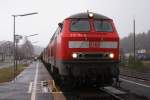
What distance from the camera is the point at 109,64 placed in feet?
52.3

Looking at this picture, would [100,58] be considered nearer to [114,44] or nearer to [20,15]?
[114,44]

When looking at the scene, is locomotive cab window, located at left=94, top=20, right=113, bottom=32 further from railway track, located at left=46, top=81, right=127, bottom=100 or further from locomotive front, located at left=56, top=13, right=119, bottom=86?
railway track, located at left=46, top=81, right=127, bottom=100

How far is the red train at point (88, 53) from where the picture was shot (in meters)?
15.8

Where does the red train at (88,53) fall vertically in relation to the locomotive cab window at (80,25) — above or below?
below

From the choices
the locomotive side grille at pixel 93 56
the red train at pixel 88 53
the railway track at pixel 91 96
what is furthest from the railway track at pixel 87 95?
the locomotive side grille at pixel 93 56

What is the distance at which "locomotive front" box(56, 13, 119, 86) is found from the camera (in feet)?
51.9

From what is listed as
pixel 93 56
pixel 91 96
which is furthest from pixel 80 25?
pixel 91 96

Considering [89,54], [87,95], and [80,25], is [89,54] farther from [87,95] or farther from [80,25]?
[87,95]

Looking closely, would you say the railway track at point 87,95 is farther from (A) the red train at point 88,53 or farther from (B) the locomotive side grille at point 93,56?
(B) the locomotive side grille at point 93,56

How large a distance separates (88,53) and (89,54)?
0.06 meters

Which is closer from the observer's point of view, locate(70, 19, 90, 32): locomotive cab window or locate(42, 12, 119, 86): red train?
locate(42, 12, 119, 86): red train

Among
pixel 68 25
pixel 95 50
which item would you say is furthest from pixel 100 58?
pixel 68 25

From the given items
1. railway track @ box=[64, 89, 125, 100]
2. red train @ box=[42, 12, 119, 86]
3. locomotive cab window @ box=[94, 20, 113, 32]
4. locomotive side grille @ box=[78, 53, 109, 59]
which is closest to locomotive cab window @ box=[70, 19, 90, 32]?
red train @ box=[42, 12, 119, 86]

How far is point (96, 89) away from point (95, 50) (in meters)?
3.09
